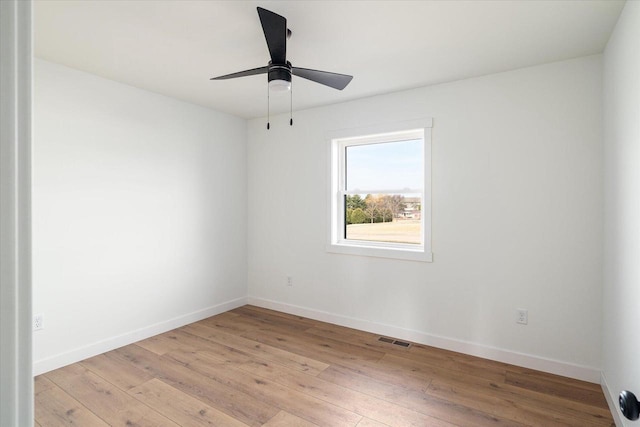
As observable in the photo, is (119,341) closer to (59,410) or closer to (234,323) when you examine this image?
(59,410)

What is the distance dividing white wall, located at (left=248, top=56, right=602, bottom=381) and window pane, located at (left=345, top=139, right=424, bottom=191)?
0.99 ft

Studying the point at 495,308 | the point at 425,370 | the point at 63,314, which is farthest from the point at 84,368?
the point at 495,308

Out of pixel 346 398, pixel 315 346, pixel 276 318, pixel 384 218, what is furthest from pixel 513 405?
pixel 276 318

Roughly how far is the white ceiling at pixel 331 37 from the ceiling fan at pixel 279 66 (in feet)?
0.69

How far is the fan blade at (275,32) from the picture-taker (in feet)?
5.94

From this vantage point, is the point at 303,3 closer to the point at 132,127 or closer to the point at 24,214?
the point at 24,214

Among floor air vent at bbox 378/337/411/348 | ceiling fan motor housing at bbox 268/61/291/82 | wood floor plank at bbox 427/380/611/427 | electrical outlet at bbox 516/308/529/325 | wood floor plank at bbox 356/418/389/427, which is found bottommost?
wood floor plank at bbox 356/418/389/427

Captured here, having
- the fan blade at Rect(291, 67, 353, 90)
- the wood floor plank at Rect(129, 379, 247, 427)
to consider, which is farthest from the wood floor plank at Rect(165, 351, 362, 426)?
the fan blade at Rect(291, 67, 353, 90)

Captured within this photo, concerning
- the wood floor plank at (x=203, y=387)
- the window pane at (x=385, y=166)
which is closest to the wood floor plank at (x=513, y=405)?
the wood floor plank at (x=203, y=387)

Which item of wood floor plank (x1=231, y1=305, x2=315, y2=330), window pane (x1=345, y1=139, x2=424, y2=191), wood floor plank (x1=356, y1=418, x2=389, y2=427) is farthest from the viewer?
wood floor plank (x1=231, y1=305, x2=315, y2=330)

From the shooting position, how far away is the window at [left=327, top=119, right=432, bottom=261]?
11.4 ft

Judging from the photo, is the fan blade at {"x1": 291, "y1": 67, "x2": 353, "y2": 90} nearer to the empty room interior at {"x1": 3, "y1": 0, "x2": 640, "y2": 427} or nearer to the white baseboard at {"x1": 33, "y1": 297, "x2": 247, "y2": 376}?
the empty room interior at {"x1": 3, "y1": 0, "x2": 640, "y2": 427}

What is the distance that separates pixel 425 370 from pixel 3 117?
10.2 ft

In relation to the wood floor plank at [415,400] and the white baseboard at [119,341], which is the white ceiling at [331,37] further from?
the wood floor plank at [415,400]
